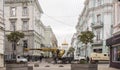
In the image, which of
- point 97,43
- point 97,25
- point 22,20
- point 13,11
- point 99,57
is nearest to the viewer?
point 99,57

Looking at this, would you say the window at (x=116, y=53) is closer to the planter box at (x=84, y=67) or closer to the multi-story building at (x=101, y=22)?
the planter box at (x=84, y=67)

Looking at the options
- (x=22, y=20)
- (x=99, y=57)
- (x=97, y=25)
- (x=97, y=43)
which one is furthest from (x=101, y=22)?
(x=22, y=20)

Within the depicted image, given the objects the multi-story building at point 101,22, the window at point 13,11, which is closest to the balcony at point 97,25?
the multi-story building at point 101,22

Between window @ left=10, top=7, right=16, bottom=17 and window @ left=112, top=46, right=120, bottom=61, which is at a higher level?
window @ left=10, top=7, right=16, bottom=17

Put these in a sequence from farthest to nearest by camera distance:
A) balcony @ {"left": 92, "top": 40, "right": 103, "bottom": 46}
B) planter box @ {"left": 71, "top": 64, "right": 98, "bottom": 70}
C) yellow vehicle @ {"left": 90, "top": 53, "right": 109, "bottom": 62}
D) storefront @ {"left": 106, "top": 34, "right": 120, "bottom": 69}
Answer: balcony @ {"left": 92, "top": 40, "right": 103, "bottom": 46} → yellow vehicle @ {"left": 90, "top": 53, "right": 109, "bottom": 62} → storefront @ {"left": 106, "top": 34, "right": 120, "bottom": 69} → planter box @ {"left": 71, "top": 64, "right": 98, "bottom": 70}

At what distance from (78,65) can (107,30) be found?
53.9m

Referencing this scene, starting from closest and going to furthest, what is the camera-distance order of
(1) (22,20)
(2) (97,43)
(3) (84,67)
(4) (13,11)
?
(3) (84,67) < (2) (97,43) < (1) (22,20) < (4) (13,11)

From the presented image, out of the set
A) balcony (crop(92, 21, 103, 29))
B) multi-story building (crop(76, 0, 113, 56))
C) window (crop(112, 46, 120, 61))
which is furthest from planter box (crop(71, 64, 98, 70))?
balcony (crop(92, 21, 103, 29))

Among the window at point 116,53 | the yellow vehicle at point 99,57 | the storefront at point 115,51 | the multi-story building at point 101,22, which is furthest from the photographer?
the multi-story building at point 101,22

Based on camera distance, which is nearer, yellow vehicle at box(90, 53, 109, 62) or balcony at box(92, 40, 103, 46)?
yellow vehicle at box(90, 53, 109, 62)

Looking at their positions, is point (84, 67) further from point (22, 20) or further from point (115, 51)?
point (22, 20)

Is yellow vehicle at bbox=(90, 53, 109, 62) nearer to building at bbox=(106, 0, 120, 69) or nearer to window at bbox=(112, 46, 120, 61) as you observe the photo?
building at bbox=(106, 0, 120, 69)

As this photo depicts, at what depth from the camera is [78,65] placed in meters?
24.6

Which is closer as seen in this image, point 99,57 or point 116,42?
point 116,42
